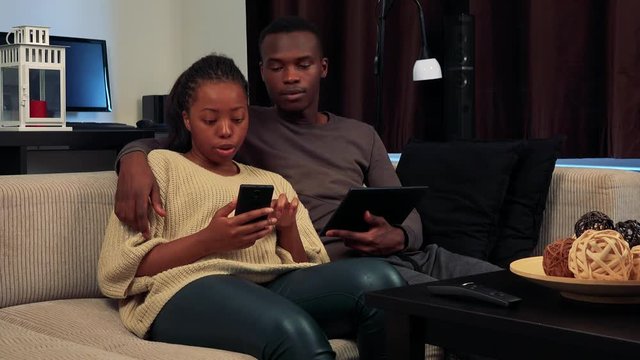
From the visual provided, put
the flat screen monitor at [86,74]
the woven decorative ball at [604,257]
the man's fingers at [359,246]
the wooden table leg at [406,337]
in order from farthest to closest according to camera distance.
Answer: the flat screen monitor at [86,74], the man's fingers at [359,246], the wooden table leg at [406,337], the woven decorative ball at [604,257]

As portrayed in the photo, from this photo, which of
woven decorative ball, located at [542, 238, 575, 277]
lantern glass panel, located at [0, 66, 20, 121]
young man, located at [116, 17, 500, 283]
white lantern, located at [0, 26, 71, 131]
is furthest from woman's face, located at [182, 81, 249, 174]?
lantern glass panel, located at [0, 66, 20, 121]

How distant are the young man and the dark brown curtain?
36.9 inches

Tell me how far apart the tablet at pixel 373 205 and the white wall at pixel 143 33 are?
2.47 meters

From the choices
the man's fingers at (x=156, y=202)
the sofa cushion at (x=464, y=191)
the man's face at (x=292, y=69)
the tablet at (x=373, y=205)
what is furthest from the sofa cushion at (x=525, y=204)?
the man's fingers at (x=156, y=202)

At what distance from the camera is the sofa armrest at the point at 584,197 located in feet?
7.02

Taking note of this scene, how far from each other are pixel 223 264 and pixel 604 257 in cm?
70

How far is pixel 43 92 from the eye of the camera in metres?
3.13

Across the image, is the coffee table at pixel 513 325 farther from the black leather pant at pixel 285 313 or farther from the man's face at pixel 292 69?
the man's face at pixel 292 69

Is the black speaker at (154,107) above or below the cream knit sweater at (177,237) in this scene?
above

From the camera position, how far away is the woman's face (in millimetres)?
1828

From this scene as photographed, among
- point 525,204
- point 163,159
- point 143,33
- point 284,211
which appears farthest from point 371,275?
point 143,33

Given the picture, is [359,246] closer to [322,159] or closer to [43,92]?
[322,159]

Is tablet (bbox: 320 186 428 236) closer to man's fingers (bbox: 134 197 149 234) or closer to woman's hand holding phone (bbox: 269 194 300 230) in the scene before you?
woman's hand holding phone (bbox: 269 194 300 230)

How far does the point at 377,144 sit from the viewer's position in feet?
7.41
